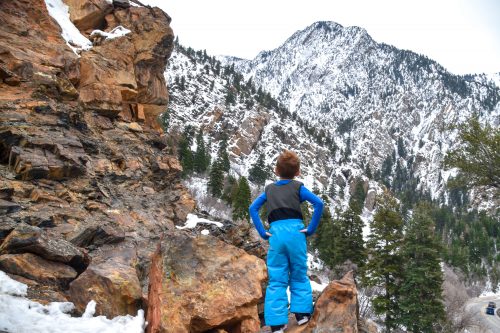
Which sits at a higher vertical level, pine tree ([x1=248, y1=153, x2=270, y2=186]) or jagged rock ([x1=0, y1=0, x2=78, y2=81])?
jagged rock ([x1=0, y1=0, x2=78, y2=81])

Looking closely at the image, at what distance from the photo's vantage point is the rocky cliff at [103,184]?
5441 millimetres

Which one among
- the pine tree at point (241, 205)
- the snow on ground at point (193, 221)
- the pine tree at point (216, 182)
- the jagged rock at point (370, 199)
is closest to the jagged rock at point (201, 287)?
the snow on ground at point (193, 221)

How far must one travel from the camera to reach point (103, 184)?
1387cm

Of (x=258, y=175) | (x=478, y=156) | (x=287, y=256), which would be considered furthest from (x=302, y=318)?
(x=258, y=175)

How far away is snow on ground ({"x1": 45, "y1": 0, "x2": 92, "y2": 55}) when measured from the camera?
1784 cm

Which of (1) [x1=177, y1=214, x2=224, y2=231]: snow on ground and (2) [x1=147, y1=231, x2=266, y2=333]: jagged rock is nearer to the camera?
(2) [x1=147, y1=231, x2=266, y2=333]: jagged rock

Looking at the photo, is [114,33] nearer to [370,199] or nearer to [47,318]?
[47,318]

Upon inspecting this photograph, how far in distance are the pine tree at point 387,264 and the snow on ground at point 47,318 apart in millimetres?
19566

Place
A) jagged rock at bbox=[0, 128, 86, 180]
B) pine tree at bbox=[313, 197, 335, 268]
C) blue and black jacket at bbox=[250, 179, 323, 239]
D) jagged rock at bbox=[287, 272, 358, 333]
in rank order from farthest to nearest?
pine tree at bbox=[313, 197, 335, 268] → jagged rock at bbox=[0, 128, 86, 180] → blue and black jacket at bbox=[250, 179, 323, 239] → jagged rock at bbox=[287, 272, 358, 333]

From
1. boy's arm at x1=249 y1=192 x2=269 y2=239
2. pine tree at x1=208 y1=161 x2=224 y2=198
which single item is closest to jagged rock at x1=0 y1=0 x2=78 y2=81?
boy's arm at x1=249 y1=192 x2=269 y2=239

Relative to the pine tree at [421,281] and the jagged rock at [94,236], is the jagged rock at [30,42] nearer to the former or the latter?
the jagged rock at [94,236]

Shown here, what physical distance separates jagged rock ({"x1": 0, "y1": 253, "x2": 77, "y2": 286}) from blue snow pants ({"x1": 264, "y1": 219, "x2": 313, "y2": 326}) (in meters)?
3.74

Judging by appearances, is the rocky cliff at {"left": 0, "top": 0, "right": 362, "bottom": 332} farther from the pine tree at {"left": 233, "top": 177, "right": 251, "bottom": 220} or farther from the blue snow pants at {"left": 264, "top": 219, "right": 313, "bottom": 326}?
the pine tree at {"left": 233, "top": 177, "right": 251, "bottom": 220}

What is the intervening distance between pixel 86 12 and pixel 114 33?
1.72m
